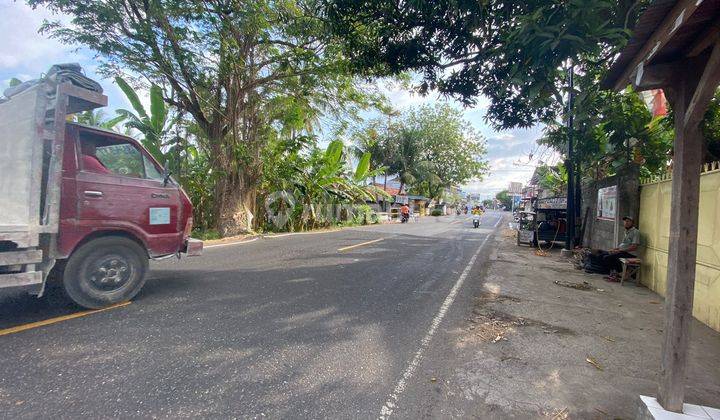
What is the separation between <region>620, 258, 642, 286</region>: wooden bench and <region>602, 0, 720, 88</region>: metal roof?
610cm

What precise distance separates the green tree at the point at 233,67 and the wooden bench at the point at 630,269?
29.0 feet

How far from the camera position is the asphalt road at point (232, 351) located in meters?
2.62

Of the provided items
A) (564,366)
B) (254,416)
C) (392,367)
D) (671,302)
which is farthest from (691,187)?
(254,416)

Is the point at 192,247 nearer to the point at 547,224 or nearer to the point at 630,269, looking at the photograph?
the point at 630,269

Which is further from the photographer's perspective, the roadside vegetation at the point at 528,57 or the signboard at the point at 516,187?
the signboard at the point at 516,187

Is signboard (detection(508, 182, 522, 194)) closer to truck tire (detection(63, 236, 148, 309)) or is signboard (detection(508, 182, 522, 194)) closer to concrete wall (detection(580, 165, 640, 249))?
concrete wall (detection(580, 165, 640, 249))

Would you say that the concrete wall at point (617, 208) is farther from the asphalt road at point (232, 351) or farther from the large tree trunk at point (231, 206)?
the large tree trunk at point (231, 206)

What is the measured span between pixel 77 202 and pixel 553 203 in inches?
585

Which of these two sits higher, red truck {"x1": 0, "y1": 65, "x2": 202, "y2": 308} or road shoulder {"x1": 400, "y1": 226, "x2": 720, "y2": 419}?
red truck {"x1": 0, "y1": 65, "x2": 202, "y2": 308}

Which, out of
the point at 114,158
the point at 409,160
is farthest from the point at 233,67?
the point at 409,160

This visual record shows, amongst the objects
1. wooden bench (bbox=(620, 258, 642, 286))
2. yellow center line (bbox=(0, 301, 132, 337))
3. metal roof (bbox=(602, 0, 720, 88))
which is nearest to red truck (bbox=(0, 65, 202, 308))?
yellow center line (bbox=(0, 301, 132, 337))

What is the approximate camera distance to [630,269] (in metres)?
7.79

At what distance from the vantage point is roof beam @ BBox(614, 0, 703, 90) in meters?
2.28

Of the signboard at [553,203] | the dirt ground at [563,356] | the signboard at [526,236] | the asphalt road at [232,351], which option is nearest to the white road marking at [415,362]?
the asphalt road at [232,351]
